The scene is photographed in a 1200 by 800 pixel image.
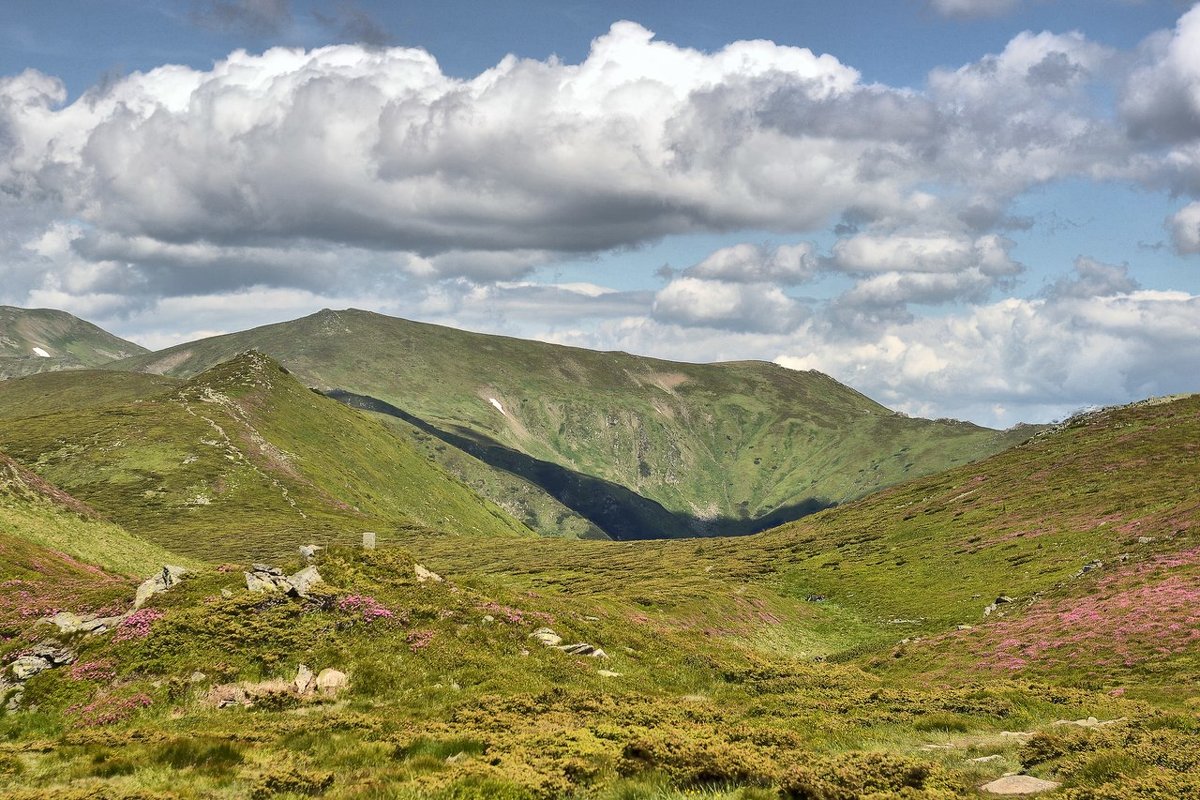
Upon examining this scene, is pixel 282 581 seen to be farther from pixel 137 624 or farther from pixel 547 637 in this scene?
pixel 547 637

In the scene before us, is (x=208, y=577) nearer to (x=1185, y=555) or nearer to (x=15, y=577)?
(x=15, y=577)

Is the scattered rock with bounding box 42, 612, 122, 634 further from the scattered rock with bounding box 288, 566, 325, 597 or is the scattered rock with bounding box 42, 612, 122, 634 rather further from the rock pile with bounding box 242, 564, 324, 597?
the scattered rock with bounding box 288, 566, 325, 597

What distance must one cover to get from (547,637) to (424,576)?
7.79 metres

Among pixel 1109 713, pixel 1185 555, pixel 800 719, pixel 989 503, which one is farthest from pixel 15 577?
pixel 989 503

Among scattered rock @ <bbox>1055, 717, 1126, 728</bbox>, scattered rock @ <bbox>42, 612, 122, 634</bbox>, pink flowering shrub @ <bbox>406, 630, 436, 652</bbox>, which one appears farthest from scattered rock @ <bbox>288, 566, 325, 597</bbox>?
scattered rock @ <bbox>1055, 717, 1126, 728</bbox>

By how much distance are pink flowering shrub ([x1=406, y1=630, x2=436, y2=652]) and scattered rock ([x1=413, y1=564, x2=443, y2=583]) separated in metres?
5.47

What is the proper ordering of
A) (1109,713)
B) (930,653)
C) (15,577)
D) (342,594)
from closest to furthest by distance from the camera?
1. (1109,713)
2. (342,594)
3. (15,577)
4. (930,653)

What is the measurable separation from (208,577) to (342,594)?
21.4ft

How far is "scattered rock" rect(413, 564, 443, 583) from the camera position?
38000 mm

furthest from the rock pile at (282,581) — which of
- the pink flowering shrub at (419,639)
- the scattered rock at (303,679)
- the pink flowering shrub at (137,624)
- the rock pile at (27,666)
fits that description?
the rock pile at (27,666)

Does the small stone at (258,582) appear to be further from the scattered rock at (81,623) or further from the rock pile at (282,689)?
the rock pile at (282,689)

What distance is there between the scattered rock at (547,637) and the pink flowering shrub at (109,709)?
15852mm

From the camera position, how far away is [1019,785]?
16312 millimetres

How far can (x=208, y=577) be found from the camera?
111 ft
